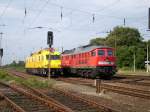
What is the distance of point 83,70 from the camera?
40.0 metres

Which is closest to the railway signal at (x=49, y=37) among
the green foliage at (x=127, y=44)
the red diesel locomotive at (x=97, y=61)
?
the red diesel locomotive at (x=97, y=61)

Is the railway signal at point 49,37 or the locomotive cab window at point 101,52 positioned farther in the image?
the locomotive cab window at point 101,52

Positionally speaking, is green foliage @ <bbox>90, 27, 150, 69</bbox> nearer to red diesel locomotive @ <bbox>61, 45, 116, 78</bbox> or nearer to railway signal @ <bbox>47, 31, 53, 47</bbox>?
red diesel locomotive @ <bbox>61, 45, 116, 78</bbox>

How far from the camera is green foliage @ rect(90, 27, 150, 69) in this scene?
85.0 m

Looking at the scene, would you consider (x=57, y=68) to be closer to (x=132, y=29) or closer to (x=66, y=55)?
(x=66, y=55)

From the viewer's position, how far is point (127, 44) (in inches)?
4491

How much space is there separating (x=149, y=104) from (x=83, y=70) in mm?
23677

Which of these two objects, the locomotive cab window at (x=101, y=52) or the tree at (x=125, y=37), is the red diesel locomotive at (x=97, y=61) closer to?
the locomotive cab window at (x=101, y=52)

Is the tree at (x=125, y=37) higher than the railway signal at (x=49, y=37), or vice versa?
the tree at (x=125, y=37)

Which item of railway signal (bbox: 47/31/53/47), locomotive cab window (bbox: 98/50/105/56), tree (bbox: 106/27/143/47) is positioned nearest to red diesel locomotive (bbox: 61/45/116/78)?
locomotive cab window (bbox: 98/50/105/56)

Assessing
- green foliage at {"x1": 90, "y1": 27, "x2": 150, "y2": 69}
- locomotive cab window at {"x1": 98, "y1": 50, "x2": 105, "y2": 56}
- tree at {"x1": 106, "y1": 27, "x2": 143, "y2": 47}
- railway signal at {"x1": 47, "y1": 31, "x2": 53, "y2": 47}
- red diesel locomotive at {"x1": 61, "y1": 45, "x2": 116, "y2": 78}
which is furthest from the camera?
tree at {"x1": 106, "y1": 27, "x2": 143, "y2": 47}

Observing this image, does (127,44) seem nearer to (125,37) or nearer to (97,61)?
(125,37)

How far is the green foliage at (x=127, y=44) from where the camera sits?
85000mm

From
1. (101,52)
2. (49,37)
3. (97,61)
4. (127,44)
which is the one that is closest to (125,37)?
(127,44)
